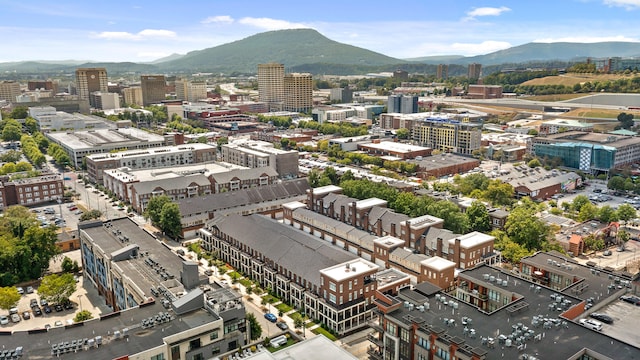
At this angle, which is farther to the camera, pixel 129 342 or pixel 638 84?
pixel 638 84

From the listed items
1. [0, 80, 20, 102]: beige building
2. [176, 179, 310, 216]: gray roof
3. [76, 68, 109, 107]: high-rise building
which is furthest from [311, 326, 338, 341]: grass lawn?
[0, 80, 20, 102]: beige building

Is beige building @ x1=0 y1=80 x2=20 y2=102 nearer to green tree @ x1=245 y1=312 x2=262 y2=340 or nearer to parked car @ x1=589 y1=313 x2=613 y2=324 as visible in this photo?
green tree @ x1=245 y1=312 x2=262 y2=340

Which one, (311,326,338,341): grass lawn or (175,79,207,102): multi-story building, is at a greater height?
(175,79,207,102): multi-story building

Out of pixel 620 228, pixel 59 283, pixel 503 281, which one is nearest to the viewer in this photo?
pixel 503 281

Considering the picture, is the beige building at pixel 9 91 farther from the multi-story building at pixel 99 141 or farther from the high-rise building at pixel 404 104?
the high-rise building at pixel 404 104

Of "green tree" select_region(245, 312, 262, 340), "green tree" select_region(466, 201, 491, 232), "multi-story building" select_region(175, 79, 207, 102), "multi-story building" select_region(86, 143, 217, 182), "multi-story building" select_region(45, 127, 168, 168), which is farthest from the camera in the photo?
"multi-story building" select_region(175, 79, 207, 102)

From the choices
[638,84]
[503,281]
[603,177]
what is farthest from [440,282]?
[638,84]

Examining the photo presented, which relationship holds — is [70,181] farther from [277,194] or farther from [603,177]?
[603,177]
